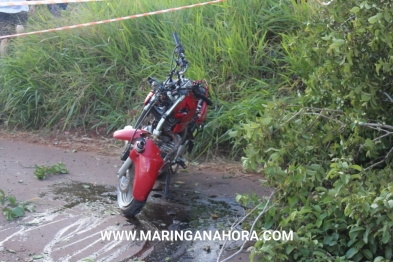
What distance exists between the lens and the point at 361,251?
370 cm

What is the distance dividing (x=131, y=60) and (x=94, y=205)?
9.66ft

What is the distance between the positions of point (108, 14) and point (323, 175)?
17.5 ft

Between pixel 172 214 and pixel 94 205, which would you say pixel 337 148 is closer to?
pixel 172 214

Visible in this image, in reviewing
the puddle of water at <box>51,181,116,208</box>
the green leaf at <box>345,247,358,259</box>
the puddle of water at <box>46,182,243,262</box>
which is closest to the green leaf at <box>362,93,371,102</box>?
the green leaf at <box>345,247,358,259</box>

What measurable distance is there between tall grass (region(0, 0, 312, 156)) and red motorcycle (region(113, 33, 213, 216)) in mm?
1305

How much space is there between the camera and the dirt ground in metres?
4.53

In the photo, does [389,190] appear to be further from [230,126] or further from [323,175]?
[230,126]

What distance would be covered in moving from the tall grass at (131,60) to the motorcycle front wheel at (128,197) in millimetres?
1627

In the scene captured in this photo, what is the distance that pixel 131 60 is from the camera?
26.2 feet

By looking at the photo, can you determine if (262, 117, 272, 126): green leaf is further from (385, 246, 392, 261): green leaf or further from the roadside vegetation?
(385, 246, 392, 261): green leaf

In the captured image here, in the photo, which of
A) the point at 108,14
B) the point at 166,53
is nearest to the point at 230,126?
the point at 166,53

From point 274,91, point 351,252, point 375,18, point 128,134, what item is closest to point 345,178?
point 351,252

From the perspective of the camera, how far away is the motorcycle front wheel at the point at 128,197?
16.5 ft

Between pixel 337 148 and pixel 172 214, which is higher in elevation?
pixel 337 148
